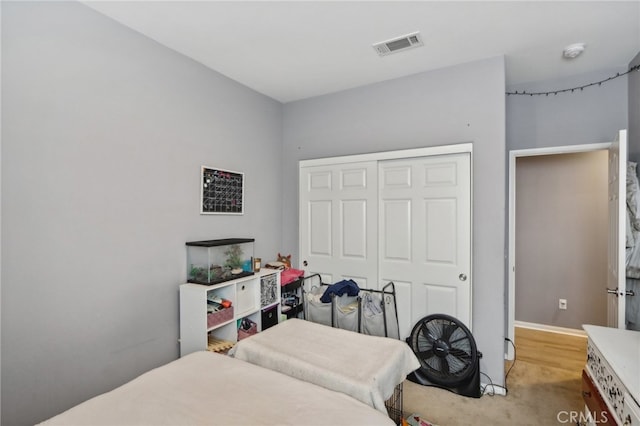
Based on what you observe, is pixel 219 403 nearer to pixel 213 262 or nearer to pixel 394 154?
pixel 213 262

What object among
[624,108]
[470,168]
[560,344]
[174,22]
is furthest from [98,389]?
[624,108]

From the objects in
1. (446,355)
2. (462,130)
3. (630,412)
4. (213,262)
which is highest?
(462,130)

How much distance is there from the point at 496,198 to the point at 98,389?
3.19 meters

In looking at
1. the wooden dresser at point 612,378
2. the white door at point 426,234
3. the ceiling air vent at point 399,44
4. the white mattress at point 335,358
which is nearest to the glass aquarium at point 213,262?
the white mattress at point 335,358

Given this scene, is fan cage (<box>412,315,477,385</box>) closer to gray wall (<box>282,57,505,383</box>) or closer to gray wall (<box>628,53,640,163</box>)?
gray wall (<box>282,57,505,383</box>)

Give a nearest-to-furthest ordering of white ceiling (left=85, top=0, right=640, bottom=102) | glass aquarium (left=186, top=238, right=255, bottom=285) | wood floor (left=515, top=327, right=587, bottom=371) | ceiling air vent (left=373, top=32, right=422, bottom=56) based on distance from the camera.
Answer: white ceiling (left=85, top=0, right=640, bottom=102), ceiling air vent (left=373, top=32, right=422, bottom=56), glass aquarium (left=186, top=238, right=255, bottom=285), wood floor (left=515, top=327, right=587, bottom=371)

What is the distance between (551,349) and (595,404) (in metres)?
1.98

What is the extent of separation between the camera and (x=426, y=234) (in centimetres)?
280

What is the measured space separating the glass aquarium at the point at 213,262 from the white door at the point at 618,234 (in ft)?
9.09

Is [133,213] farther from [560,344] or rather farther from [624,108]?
[560,344]

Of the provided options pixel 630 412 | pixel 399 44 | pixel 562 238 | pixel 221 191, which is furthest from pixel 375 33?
pixel 562 238

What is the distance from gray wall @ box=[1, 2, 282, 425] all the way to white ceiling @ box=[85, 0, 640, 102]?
29cm

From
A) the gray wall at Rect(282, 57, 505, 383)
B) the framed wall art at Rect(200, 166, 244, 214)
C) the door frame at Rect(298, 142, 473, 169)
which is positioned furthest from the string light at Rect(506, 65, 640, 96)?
the framed wall art at Rect(200, 166, 244, 214)

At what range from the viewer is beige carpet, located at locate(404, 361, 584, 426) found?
2.19m
